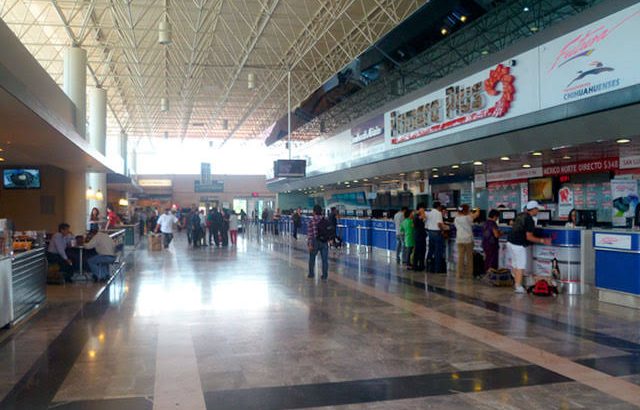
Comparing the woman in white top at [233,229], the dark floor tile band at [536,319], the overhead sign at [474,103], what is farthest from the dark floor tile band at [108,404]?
the woman in white top at [233,229]

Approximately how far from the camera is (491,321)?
766 cm

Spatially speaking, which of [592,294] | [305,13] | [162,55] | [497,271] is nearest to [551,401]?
[592,294]

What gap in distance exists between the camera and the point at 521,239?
10.1 metres

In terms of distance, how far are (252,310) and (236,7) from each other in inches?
712

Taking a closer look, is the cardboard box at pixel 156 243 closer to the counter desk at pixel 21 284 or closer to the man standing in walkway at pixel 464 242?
the counter desk at pixel 21 284

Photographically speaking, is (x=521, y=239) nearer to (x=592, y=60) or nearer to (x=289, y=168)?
(x=592, y=60)

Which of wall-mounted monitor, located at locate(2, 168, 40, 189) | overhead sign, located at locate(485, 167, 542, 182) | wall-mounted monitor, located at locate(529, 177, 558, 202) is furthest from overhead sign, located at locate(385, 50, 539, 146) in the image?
wall-mounted monitor, located at locate(2, 168, 40, 189)

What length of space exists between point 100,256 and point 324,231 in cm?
472

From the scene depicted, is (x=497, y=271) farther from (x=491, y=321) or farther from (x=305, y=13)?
(x=305, y=13)

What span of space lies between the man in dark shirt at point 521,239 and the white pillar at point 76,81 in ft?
43.7

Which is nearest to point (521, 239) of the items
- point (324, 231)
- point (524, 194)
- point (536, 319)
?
point (536, 319)

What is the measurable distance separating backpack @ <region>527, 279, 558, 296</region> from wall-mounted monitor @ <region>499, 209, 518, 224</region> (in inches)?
175

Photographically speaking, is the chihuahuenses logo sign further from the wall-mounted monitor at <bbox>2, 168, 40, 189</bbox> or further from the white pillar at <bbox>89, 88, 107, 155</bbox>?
the white pillar at <bbox>89, 88, 107, 155</bbox>

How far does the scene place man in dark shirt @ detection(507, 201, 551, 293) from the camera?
32.9ft
